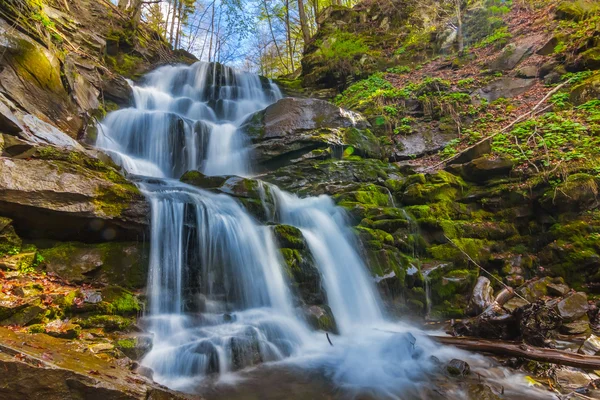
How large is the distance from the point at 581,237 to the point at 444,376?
203 inches

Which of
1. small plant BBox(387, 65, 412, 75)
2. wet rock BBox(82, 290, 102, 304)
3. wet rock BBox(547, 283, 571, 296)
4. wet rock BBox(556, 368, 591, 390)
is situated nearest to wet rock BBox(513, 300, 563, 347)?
wet rock BBox(556, 368, 591, 390)

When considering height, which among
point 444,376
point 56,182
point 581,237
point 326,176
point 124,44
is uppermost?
point 124,44

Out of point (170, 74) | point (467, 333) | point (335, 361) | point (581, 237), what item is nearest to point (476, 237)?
point (581, 237)

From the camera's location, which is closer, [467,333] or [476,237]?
[467,333]

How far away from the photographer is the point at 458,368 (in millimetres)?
3834

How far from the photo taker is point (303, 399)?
11.1ft

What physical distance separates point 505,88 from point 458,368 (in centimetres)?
1121

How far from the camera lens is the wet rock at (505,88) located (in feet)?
37.4

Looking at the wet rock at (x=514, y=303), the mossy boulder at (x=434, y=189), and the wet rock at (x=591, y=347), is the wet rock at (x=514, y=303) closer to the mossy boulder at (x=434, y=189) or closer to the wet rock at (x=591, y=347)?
the wet rock at (x=591, y=347)

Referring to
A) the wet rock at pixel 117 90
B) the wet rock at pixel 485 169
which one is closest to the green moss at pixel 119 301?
the wet rock at pixel 485 169

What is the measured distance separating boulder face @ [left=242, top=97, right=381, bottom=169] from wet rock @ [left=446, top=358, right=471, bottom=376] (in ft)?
22.6

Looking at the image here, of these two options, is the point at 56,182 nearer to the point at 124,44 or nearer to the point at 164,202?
the point at 164,202

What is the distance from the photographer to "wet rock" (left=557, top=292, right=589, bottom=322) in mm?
5137

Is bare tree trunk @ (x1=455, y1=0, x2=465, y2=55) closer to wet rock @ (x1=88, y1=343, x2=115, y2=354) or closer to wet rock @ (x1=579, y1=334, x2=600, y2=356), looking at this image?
wet rock @ (x1=579, y1=334, x2=600, y2=356)
